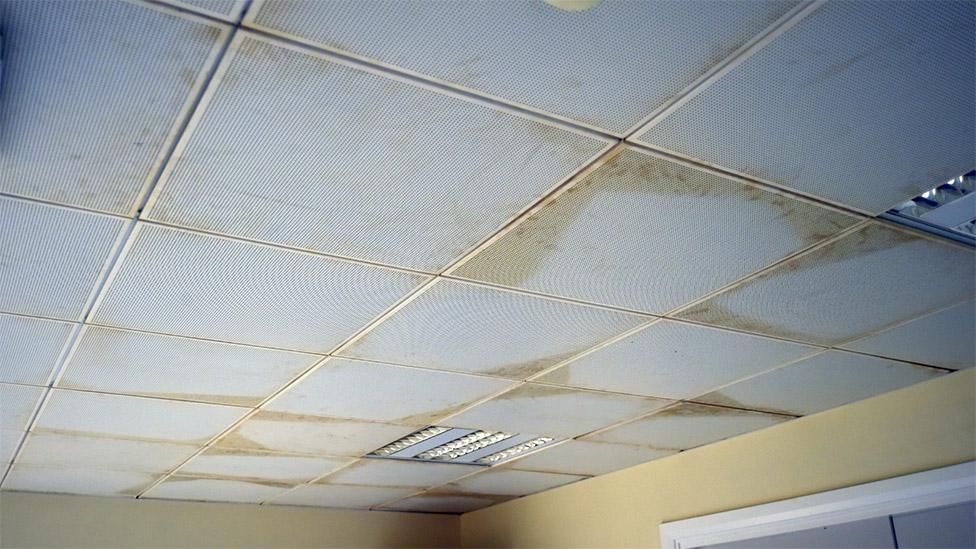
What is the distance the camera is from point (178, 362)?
9.59 feet

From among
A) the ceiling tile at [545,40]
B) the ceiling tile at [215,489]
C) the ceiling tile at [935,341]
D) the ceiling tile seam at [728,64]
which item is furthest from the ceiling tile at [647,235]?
the ceiling tile at [215,489]

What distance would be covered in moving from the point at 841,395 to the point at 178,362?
2869 millimetres

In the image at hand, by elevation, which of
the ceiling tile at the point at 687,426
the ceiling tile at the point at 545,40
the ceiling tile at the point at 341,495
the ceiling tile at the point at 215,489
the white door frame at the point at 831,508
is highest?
the ceiling tile at the point at 545,40

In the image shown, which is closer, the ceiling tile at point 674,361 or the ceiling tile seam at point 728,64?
the ceiling tile seam at point 728,64

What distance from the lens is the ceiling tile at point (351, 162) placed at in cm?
157

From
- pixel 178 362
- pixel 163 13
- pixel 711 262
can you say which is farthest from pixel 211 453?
pixel 163 13

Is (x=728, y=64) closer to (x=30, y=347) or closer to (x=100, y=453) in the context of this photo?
(x=30, y=347)

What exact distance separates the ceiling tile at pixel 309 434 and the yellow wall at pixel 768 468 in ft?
5.52

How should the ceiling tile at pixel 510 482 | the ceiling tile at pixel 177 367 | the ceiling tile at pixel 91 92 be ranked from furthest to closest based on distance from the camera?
the ceiling tile at pixel 510 482 < the ceiling tile at pixel 177 367 < the ceiling tile at pixel 91 92

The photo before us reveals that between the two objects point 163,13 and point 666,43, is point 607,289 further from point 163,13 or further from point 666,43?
point 163,13

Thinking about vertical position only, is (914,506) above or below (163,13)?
below

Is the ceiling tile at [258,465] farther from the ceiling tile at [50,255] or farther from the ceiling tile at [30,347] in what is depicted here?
the ceiling tile at [50,255]

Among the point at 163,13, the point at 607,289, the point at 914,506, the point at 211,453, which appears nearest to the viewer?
the point at 163,13

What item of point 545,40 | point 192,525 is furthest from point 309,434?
point 545,40
